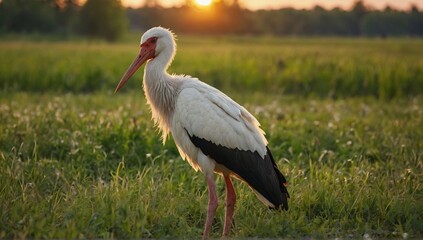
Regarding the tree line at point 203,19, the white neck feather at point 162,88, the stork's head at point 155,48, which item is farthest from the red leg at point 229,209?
the tree line at point 203,19

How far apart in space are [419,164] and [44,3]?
33870mm

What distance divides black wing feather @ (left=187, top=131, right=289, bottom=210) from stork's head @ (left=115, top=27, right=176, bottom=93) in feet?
2.71

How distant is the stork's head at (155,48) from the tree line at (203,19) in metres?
27.5

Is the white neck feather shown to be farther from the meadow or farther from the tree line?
the tree line

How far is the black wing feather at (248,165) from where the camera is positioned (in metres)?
4.52

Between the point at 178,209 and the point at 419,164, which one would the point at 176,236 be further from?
the point at 419,164

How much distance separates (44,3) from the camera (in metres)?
36.4

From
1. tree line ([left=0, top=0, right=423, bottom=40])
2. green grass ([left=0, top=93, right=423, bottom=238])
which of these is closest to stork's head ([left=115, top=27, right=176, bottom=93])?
green grass ([left=0, top=93, right=423, bottom=238])

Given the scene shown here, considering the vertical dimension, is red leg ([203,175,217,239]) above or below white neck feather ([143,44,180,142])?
below

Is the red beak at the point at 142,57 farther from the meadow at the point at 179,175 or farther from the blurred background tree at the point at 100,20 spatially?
the blurred background tree at the point at 100,20

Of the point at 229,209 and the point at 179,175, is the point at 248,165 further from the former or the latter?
the point at 179,175

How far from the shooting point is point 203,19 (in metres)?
70.2

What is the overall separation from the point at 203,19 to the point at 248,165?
6681 centimetres

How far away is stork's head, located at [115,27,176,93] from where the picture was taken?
16.3ft
